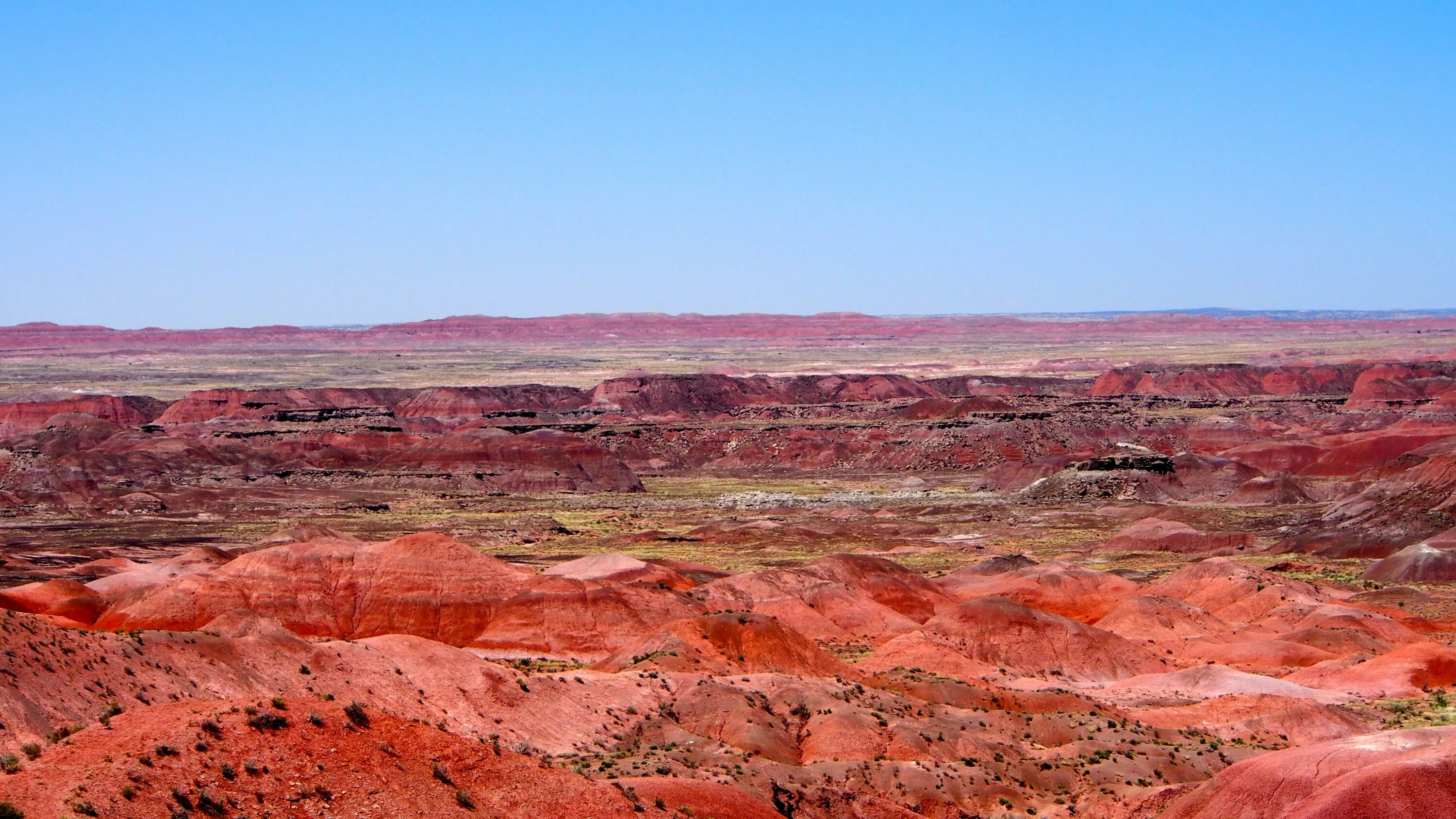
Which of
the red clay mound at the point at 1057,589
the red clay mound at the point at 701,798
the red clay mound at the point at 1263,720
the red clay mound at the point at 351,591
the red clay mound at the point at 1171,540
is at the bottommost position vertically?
the red clay mound at the point at 1171,540

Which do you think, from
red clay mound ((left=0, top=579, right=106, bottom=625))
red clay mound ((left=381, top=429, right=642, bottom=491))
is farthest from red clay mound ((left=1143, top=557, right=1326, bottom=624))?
red clay mound ((left=381, top=429, right=642, bottom=491))

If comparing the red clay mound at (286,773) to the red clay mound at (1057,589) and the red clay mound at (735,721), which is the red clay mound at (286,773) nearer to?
the red clay mound at (735,721)

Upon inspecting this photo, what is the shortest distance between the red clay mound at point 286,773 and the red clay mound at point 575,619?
2444cm

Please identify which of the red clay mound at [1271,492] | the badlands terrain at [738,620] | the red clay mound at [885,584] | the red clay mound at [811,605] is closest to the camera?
the badlands terrain at [738,620]

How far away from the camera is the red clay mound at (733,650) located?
37875 millimetres

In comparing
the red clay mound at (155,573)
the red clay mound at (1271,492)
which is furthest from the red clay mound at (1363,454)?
the red clay mound at (155,573)

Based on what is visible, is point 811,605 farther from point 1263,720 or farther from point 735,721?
point 735,721

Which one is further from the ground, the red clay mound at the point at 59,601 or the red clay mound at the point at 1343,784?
the red clay mound at the point at 1343,784

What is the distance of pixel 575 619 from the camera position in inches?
1913

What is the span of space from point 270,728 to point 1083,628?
107ft

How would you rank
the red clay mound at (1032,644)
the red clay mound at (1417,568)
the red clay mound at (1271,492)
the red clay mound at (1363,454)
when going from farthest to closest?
the red clay mound at (1363,454)
the red clay mound at (1271,492)
the red clay mound at (1417,568)
the red clay mound at (1032,644)

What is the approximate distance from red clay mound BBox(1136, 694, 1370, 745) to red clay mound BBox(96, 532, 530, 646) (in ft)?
75.3

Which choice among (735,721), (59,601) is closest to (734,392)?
(59,601)

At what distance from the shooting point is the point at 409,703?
3120 cm
